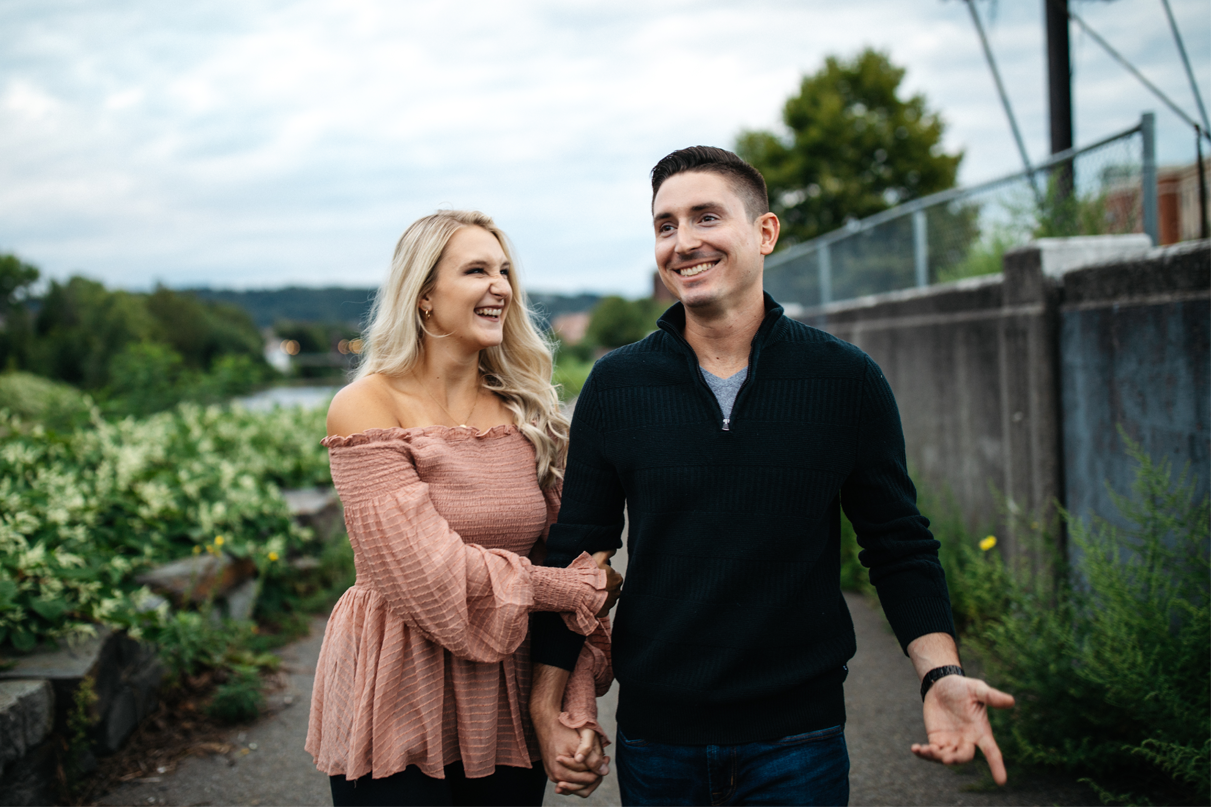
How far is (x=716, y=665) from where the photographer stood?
1.87m

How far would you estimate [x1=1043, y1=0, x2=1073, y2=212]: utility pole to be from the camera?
6340mm

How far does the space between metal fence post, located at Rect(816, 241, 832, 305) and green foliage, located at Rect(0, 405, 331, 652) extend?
672cm

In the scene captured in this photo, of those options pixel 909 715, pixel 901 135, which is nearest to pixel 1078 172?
pixel 909 715

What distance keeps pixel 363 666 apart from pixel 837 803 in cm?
119

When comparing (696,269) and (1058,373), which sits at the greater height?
(696,269)

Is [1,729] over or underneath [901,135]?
underneath

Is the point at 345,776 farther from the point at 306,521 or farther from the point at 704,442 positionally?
the point at 306,521

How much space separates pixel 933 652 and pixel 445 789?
1.26 metres

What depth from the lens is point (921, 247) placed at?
788cm

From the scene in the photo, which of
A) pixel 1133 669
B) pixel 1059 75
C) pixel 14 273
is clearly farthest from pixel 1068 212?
pixel 14 273

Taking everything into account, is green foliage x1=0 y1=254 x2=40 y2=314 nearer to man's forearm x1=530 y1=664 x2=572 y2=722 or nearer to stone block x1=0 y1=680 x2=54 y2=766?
stone block x1=0 y1=680 x2=54 y2=766

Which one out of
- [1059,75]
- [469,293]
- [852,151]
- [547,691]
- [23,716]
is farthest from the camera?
[852,151]

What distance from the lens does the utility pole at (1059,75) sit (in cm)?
634

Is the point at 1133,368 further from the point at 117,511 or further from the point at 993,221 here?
the point at 117,511
